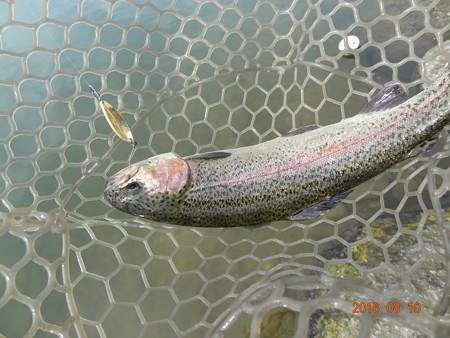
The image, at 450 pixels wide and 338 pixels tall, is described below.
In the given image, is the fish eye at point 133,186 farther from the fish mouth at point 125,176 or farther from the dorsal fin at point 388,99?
the dorsal fin at point 388,99

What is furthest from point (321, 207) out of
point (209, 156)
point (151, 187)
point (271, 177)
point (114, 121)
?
point (114, 121)

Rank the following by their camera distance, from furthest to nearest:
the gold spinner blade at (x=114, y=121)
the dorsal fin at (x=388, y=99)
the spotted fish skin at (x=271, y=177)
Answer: the gold spinner blade at (x=114, y=121), the dorsal fin at (x=388, y=99), the spotted fish skin at (x=271, y=177)

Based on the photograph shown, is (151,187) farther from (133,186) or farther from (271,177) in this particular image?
(271,177)

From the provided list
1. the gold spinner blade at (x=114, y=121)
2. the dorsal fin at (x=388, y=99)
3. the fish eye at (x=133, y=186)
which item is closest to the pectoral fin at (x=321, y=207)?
the dorsal fin at (x=388, y=99)

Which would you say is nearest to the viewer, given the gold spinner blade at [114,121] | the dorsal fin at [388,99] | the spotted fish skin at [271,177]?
the spotted fish skin at [271,177]

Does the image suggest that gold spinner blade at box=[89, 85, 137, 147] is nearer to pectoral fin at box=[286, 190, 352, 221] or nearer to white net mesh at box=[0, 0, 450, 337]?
white net mesh at box=[0, 0, 450, 337]

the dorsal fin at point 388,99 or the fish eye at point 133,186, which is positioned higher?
the dorsal fin at point 388,99

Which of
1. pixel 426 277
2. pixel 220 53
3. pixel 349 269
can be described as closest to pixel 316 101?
pixel 220 53
